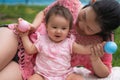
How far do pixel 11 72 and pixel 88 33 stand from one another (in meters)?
0.52

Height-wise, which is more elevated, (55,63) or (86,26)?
(86,26)

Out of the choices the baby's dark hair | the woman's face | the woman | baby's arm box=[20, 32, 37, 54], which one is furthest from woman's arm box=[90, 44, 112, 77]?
baby's arm box=[20, 32, 37, 54]

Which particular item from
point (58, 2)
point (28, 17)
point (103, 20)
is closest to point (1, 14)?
point (28, 17)

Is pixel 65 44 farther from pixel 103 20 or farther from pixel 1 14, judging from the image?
pixel 1 14

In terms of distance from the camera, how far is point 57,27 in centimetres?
204

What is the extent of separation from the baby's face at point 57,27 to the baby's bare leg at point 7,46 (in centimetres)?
25

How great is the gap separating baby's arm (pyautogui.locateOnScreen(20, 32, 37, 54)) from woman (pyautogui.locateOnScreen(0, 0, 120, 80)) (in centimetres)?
8

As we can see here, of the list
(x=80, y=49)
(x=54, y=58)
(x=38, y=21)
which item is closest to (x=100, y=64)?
(x=80, y=49)

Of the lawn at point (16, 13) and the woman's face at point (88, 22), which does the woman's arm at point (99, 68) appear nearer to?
the woman's face at point (88, 22)

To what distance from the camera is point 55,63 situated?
6.85ft

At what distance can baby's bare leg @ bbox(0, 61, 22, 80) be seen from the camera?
2107 millimetres

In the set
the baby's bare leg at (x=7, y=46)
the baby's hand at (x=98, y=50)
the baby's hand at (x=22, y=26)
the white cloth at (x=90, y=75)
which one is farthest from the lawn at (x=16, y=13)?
the baby's hand at (x=98, y=50)

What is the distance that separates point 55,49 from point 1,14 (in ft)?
10.7

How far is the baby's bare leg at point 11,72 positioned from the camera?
2.11 metres
